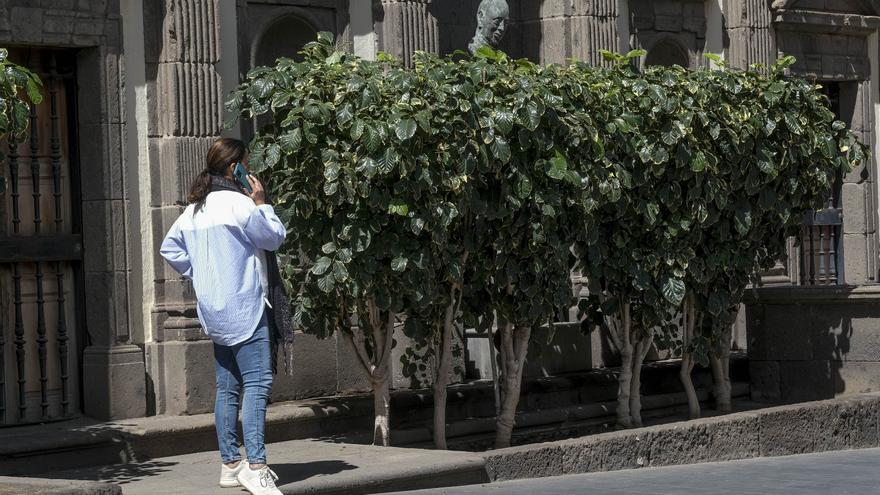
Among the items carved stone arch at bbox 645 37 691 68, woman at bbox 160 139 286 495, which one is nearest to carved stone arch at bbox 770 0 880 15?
carved stone arch at bbox 645 37 691 68

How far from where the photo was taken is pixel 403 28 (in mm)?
14227

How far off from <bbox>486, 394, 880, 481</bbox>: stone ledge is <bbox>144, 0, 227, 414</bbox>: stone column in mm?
2919

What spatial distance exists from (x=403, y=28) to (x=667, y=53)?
14.3ft

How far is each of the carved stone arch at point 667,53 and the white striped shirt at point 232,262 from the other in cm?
919

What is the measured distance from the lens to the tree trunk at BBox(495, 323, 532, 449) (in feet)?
38.9

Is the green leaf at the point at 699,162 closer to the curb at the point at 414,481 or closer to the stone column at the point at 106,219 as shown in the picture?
the curb at the point at 414,481

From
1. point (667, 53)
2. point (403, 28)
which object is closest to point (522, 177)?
point (403, 28)

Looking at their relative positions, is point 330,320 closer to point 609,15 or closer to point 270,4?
point 270,4

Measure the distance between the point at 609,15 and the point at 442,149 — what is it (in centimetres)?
627

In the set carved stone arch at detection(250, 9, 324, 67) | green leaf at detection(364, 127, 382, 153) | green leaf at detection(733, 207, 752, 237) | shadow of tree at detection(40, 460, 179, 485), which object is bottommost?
shadow of tree at detection(40, 460, 179, 485)

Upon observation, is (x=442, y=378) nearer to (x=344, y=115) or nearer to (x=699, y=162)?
(x=344, y=115)

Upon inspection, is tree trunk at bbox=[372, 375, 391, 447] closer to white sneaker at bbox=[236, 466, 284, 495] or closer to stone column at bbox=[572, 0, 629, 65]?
white sneaker at bbox=[236, 466, 284, 495]

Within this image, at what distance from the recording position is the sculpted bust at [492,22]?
15.0 meters

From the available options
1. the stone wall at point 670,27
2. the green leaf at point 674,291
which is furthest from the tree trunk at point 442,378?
the stone wall at point 670,27
